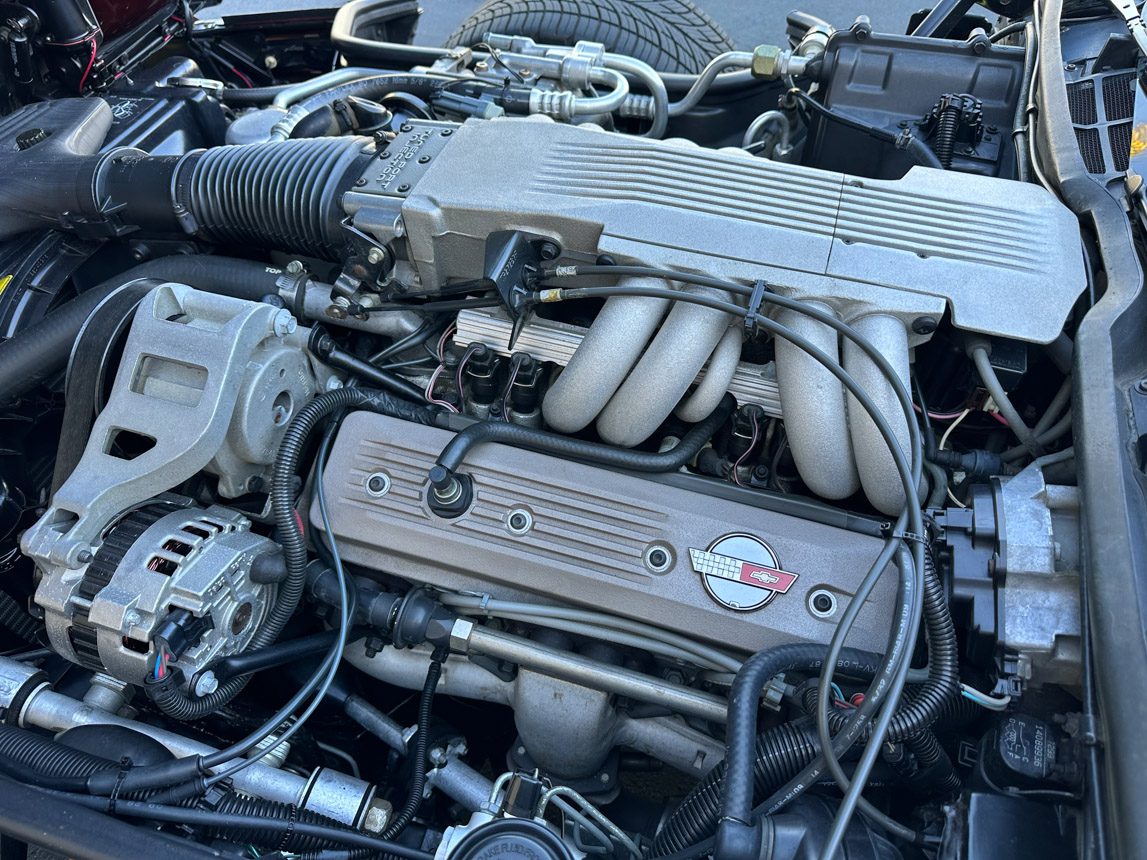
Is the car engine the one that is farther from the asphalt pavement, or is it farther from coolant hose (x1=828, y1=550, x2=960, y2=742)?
the asphalt pavement

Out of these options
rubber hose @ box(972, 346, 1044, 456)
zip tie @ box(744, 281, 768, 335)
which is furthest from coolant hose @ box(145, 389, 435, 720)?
rubber hose @ box(972, 346, 1044, 456)

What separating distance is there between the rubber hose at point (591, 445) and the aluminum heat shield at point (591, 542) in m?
0.02

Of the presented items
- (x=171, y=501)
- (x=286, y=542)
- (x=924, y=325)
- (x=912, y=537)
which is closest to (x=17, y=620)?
(x=171, y=501)

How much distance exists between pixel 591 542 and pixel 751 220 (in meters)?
0.63

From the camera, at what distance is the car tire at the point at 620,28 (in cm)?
292

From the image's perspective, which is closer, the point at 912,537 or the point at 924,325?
the point at 912,537

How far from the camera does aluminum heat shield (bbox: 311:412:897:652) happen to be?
140 centimetres

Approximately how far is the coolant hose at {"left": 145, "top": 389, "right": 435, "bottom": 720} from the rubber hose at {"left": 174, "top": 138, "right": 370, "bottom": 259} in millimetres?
367

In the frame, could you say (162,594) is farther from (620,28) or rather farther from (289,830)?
(620,28)

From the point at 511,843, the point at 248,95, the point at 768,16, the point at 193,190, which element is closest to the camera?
the point at 511,843

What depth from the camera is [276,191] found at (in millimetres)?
1797

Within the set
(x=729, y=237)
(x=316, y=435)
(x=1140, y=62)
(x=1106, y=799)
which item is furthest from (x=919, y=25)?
(x=1106, y=799)

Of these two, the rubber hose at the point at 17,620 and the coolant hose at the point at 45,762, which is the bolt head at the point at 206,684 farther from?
the rubber hose at the point at 17,620

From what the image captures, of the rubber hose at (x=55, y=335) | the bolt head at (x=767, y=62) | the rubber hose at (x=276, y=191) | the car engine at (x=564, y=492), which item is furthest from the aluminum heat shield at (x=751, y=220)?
the bolt head at (x=767, y=62)
